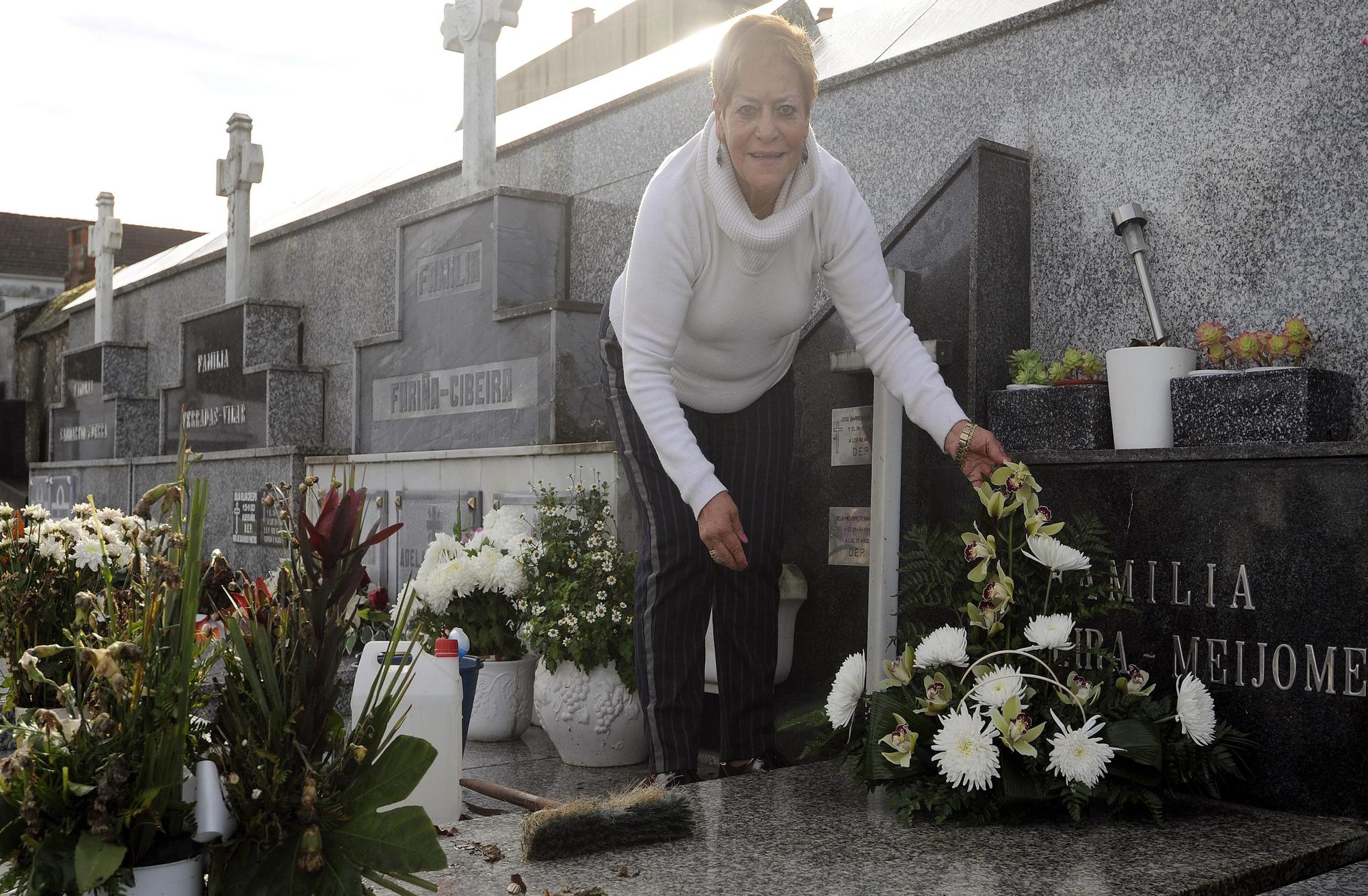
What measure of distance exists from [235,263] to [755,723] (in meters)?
6.58

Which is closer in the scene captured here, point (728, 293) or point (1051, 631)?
point (1051, 631)

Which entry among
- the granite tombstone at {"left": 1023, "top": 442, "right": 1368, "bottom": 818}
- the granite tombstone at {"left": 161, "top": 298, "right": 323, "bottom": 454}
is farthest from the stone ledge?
the granite tombstone at {"left": 161, "top": 298, "right": 323, "bottom": 454}

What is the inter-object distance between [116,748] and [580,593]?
2.22 m

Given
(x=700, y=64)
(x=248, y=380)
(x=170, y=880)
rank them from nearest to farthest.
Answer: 1. (x=170, y=880)
2. (x=700, y=64)
3. (x=248, y=380)

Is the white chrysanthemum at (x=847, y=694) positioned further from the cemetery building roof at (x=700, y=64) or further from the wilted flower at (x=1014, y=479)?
the cemetery building roof at (x=700, y=64)

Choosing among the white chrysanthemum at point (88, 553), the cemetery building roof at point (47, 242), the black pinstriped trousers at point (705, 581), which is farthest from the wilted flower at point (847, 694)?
the cemetery building roof at point (47, 242)

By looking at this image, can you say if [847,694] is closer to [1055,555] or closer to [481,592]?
[1055,555]

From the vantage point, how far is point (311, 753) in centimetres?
152

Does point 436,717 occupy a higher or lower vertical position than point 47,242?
lower

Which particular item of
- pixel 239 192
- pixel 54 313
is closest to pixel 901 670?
pixel 239 192

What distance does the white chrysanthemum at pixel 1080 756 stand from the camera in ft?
7.50

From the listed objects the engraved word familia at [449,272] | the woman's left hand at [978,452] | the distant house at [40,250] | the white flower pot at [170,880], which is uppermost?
the distant house at [40,250]

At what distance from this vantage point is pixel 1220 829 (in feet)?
7.43

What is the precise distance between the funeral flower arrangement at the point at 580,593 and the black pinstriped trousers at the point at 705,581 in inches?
18.4
